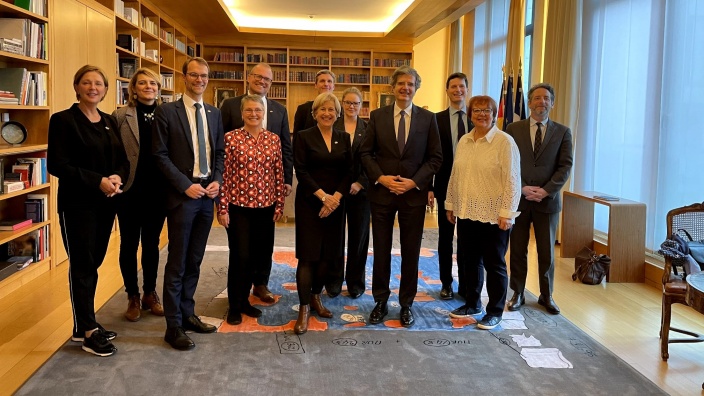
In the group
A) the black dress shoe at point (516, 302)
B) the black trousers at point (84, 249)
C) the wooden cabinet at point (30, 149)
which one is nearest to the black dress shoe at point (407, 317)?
the black dress shoe at point (516, 302)

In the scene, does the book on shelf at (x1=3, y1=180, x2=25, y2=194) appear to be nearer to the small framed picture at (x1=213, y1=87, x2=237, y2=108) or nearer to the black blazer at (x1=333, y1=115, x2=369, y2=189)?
the black blazer at (x1=333, y1=115, x2=369, y2=189)

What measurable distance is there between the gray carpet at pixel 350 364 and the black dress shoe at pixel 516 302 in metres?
0.30

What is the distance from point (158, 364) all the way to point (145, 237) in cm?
103

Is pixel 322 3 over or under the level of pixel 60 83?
over

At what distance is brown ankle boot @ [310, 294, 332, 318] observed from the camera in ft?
13.0

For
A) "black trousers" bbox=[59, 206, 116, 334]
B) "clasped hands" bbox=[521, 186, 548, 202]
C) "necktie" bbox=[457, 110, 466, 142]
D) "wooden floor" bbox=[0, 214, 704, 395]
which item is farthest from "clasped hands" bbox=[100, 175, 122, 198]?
"clasped hands" bbox=[521, 186, 548, 202]

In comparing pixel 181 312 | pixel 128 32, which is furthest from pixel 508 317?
pixel 128 32

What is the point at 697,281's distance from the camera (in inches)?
118

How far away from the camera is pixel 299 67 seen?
40.0 ft

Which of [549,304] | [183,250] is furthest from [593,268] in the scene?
[183,250]

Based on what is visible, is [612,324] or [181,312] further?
[612,324]

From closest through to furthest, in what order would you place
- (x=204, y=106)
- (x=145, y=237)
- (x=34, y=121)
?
(x=204, y=106), (x=145, y=237), (x=34, y=121)

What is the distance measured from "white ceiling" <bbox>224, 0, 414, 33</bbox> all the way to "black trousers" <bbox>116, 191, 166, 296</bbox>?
21.7 feet

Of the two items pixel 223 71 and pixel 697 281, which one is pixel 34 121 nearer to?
pixel 697 281
